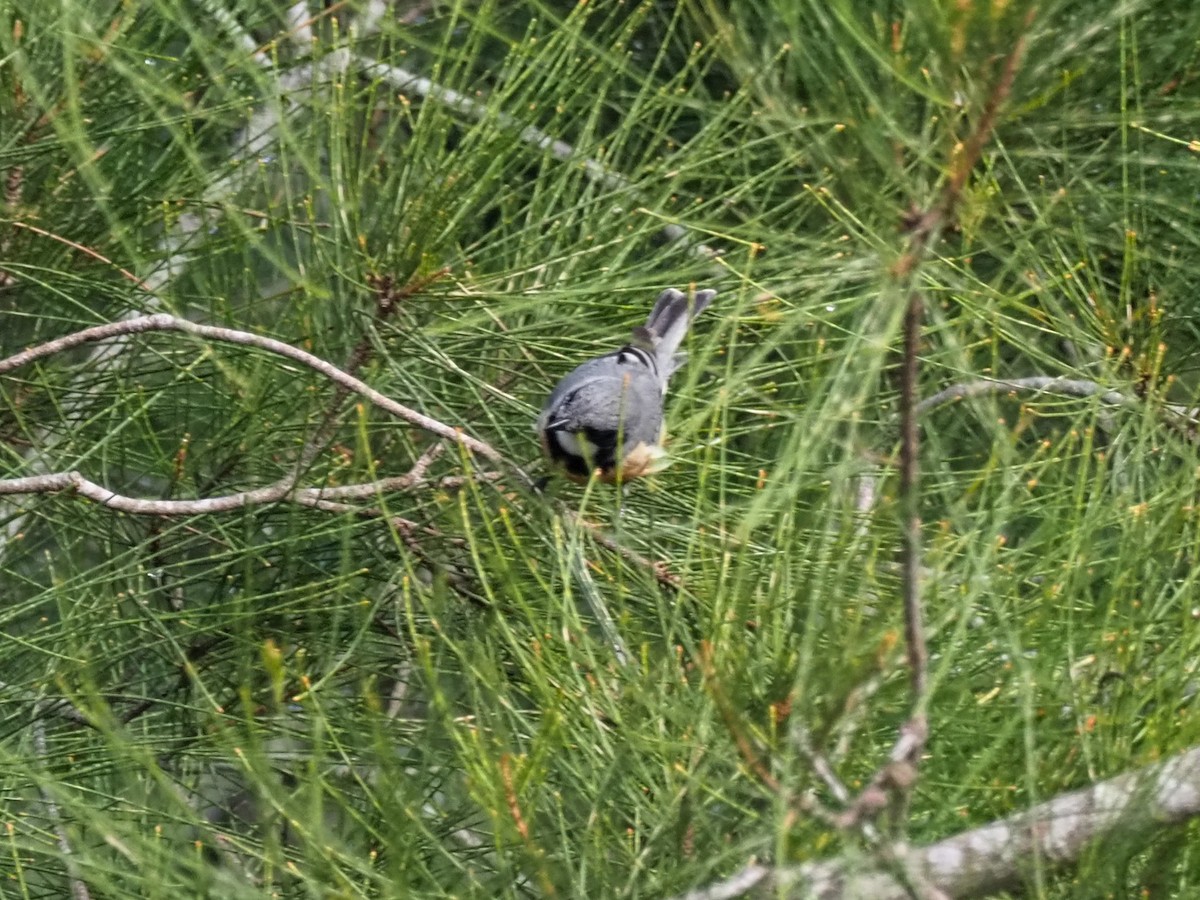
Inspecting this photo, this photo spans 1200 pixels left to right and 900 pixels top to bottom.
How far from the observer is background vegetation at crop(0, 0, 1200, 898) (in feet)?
2.58

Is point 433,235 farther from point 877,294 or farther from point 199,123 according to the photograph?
point 199,123

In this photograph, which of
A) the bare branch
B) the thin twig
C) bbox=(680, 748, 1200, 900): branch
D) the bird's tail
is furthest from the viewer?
the bird's tail

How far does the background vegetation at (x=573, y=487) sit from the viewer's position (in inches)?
31.0

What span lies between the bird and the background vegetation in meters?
0.04

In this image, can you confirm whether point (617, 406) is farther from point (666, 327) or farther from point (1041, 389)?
point (1041, 389)

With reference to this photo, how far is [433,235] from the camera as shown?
1.33m

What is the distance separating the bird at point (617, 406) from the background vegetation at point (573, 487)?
0.04 metres

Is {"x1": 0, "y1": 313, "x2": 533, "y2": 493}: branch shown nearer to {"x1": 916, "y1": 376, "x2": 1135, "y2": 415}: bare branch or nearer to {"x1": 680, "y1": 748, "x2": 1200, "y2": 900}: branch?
{"x1": 916, "y1": 376, "x2": 1135, "y2": 415}: bare branch

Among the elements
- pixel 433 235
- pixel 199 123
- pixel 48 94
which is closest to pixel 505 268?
pixel 433 235

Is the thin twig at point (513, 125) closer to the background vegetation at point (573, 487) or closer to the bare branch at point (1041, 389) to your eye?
the background vegetation at point (573, 487)

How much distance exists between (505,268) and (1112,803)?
96 centimetres

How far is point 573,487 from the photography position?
146 centimetres

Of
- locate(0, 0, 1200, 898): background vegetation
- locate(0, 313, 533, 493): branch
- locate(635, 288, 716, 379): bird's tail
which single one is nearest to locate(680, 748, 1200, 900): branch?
locate(0, 0, 1200, 898): background vegetation

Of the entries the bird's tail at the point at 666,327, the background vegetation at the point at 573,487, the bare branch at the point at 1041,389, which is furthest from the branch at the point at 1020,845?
the bird's tail at the point at 666,327
